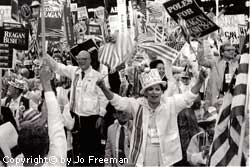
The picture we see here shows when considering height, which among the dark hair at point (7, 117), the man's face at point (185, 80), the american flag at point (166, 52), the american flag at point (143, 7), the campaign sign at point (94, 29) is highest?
the american flag at point (143, 7)

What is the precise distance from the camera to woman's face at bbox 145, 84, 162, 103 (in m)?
6.50

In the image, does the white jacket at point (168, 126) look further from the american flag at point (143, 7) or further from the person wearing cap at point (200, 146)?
the american flag at point (143, 7)

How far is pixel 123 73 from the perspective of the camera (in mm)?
11672

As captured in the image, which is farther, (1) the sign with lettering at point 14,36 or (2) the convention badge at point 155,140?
(1) the sign with lettering at point 14,36

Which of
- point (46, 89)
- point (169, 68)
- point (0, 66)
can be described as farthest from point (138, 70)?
point (46, 89)

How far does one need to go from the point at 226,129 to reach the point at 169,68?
406cm

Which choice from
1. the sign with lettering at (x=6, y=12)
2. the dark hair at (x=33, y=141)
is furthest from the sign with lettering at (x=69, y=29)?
the dark hair at (x=33, y=141)

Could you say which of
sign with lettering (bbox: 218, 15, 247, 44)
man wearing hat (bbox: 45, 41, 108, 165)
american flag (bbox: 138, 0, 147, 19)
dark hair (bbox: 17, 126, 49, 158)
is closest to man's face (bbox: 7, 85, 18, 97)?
man wearing hat (bbox: 45, 41, 108, 165)

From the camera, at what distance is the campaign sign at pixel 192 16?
289 inches

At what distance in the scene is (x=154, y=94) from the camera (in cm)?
651

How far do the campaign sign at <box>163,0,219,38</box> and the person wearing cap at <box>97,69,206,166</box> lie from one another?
1158mm

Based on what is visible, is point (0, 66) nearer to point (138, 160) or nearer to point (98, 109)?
point (98, 109)

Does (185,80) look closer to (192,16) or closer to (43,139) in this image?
(192,16)

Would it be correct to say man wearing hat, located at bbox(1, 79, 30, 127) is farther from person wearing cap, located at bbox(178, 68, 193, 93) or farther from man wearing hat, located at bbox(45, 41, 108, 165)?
person wearing cap, located at bbox(178, 68, 193, 93)
